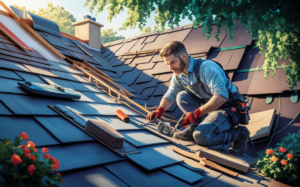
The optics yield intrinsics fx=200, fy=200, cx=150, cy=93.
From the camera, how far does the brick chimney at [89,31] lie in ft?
19.9

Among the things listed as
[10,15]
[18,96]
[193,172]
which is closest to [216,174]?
A: [193,172]

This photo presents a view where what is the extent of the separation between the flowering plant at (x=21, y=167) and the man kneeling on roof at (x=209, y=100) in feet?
5.68

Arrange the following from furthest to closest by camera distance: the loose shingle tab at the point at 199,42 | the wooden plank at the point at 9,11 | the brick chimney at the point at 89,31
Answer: the brick chimney at the point at 89,31, the wooden plank at the point at 9,11, the loose shingle tab at the point at 199,42

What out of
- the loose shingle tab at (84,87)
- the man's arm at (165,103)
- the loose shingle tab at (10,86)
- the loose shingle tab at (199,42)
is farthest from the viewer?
the loose shingle tab at (199,42)

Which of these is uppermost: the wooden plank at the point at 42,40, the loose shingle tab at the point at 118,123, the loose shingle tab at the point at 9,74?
the wooden plank at the point at 42,40

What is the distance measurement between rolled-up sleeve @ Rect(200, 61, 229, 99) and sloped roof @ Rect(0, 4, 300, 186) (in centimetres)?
84

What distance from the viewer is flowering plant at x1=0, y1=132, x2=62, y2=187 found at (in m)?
0.83

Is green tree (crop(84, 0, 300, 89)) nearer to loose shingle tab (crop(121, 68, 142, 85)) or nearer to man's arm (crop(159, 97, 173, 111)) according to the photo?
man's arm (crop(159, 97, 173, 111))

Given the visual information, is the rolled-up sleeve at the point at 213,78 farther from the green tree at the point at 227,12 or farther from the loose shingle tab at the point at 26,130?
the loose shingle tab at the point at 26,130

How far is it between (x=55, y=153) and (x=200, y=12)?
1.48 metres

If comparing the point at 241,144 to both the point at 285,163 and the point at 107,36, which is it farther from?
the point at 107,36

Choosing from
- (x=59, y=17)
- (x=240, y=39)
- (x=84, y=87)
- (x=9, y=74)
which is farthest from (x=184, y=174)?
(x=59, y=17)

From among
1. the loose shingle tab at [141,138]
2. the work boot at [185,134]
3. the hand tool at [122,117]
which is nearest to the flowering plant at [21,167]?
the loose shingle tab at [141,138]

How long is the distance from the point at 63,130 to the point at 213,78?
1.71 m
